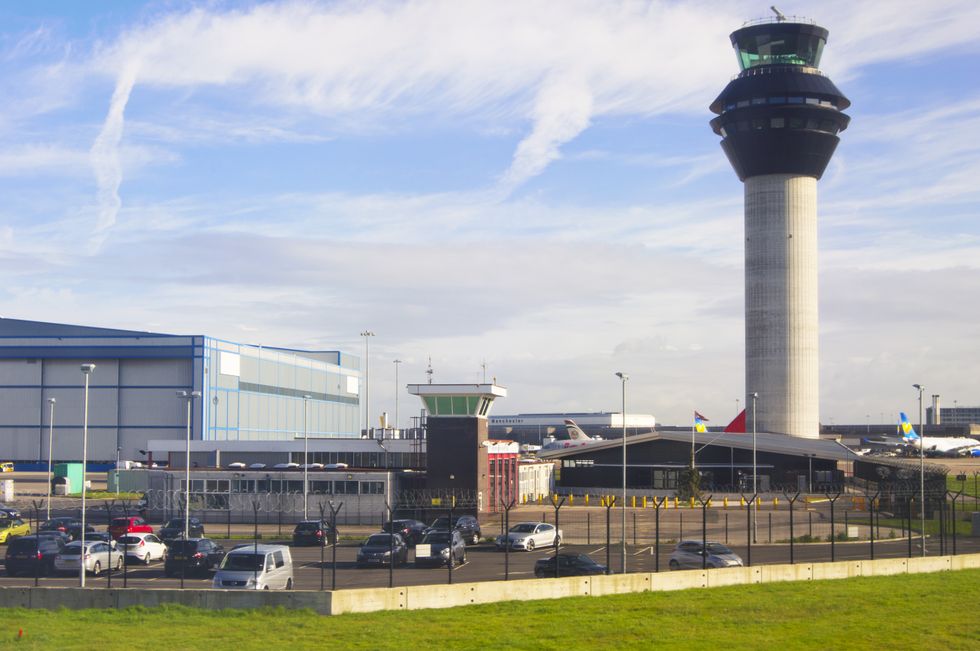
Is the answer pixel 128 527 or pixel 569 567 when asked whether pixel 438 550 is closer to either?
pixel 569 567

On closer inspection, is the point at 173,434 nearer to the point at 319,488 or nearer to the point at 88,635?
the point at 319,488

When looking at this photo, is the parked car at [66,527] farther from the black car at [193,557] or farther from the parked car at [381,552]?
the parked car at [381,552]

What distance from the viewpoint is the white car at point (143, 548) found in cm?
4584

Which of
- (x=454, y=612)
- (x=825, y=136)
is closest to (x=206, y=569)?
(x=454, y=612)

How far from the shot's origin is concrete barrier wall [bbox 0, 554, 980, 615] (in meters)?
30.5

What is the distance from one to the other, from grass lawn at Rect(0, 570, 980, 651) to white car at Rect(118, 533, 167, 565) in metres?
15.1

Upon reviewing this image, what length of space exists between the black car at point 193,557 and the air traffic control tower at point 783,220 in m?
79.5

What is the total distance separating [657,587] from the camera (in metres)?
35.4

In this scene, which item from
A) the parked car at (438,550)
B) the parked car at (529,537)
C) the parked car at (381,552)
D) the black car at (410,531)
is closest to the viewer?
the parked car at (438,550)

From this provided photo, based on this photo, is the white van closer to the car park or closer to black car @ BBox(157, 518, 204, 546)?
black car @ BBox(157, 518, 204, 546)

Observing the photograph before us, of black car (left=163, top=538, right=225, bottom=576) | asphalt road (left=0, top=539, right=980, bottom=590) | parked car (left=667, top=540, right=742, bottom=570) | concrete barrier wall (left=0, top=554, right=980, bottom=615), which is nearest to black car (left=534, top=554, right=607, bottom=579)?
asphalt road (left=0, top=539, right=980, bottom=590)

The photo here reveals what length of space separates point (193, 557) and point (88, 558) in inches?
A: 149

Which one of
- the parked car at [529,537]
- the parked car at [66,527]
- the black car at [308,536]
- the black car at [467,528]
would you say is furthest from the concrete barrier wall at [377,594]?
the parked car at [66,527]

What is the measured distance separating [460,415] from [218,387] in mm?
59565
